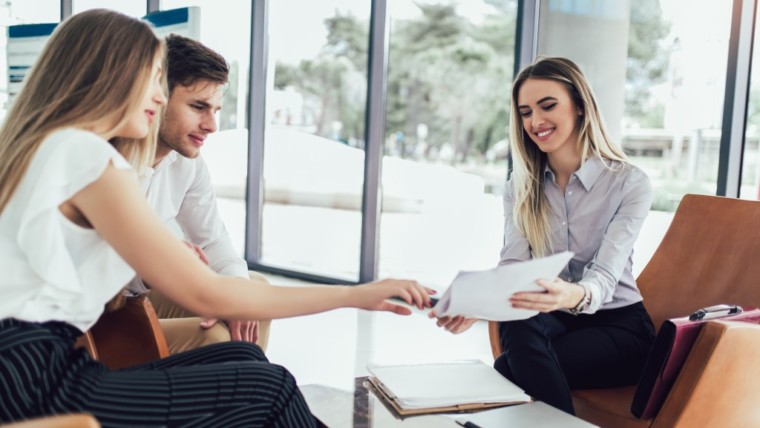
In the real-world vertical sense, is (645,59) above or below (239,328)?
above

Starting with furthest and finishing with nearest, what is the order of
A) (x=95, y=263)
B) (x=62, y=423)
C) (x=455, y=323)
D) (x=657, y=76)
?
(x=657, y=76) → (x=455, y=323) → (x=95, y=263) → (x=62, y=423)

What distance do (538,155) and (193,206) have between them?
1.21 m

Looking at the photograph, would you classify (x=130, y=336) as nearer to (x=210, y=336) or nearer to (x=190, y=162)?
(x=210, y=336)

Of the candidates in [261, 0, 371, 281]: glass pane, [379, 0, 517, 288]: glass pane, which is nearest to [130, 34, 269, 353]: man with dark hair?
[379, 0, 517, 288]: glass pane

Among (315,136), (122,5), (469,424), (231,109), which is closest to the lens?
(469,424)

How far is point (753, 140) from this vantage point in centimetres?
322

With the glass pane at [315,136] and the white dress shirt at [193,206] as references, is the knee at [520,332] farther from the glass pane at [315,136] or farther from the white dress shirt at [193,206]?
the glass pane at [315,136]

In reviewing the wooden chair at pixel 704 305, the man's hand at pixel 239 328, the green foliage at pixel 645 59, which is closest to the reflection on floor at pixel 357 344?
the man's hand at pixel 239 328

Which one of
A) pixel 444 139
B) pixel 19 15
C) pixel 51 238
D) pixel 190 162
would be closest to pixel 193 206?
pixel 190 162

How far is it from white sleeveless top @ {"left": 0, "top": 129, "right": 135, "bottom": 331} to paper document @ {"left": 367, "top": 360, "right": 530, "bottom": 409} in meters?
0.72

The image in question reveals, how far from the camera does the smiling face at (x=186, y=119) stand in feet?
7.22

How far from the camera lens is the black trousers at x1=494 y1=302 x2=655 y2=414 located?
1.78m

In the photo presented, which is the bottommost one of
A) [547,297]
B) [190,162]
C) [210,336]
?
[210,336]

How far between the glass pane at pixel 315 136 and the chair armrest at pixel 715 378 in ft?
12.2
